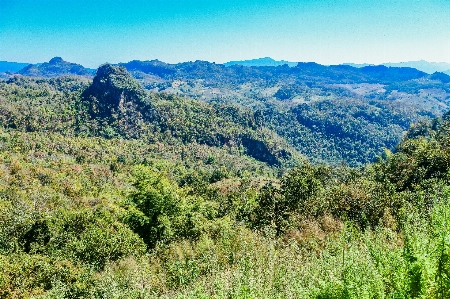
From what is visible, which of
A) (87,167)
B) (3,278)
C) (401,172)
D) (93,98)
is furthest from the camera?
(93,98)

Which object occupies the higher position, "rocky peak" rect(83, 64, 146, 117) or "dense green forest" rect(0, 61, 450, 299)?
"rocky peak" rect(83, 64, 146, 117)

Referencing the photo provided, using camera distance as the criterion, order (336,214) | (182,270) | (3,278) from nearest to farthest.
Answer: (182,270), (3,278), (336,214)

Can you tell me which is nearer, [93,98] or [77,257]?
[77,257]

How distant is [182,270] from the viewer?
19.1m

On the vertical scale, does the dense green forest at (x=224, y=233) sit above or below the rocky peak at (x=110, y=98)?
below

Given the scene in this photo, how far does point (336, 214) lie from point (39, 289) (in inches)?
909

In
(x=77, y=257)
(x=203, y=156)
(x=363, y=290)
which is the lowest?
(x=203, y=156)

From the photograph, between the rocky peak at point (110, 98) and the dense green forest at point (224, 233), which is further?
the rocky peak at point (110, 98)

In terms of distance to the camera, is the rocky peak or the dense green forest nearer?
the dense green forest

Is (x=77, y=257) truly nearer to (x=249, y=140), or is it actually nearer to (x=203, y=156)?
(x=203, y=156)

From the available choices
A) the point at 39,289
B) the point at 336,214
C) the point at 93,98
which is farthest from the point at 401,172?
the point at 93,98

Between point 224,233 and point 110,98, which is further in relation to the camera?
point 110,98

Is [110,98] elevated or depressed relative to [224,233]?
elevated

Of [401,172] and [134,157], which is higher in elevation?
[401,172]
